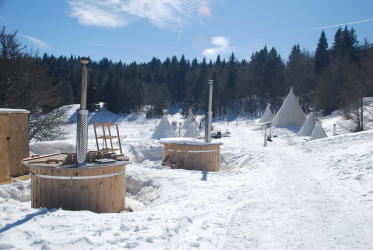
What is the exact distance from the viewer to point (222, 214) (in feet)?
16.5

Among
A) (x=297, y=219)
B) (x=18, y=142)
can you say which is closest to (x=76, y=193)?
(x=18, y=142)

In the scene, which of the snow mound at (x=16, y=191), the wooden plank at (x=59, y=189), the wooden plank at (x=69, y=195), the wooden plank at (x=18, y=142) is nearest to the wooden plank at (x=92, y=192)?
the wooden plank at (x=69, y=195)

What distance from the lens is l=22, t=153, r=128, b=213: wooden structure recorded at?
529 centimetres

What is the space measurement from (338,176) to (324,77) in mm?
40042

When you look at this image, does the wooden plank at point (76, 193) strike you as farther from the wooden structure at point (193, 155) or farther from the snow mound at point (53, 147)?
the snow mound at point (53, 147)

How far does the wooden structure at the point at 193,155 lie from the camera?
10406 mm

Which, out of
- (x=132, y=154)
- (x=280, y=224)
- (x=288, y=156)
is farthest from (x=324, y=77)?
(x=280, y=224)

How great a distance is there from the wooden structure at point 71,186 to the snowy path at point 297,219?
2.52m

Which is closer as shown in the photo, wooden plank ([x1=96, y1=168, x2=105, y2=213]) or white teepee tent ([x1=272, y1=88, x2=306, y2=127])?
wooden plank ([x1=96, y1=168, x2=105, y2=213])

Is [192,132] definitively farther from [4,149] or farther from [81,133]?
[81,133]

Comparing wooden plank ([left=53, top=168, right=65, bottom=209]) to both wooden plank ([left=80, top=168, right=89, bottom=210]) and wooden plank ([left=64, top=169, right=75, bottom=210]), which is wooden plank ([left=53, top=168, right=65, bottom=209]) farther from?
wooden plank ([left=80, top=168, right=89, bottom=210])

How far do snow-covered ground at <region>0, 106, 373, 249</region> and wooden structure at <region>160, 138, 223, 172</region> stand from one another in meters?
1.30

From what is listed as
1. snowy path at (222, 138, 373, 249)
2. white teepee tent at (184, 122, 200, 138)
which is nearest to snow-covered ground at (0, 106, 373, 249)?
snowy path at (222, 138, 373, 249)

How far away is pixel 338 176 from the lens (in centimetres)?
809
